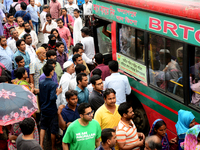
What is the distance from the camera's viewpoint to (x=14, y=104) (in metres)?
4.41

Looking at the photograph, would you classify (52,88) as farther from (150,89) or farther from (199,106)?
(199,106)

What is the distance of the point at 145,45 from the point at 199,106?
1.63 meters

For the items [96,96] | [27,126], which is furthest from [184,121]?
[27,126]

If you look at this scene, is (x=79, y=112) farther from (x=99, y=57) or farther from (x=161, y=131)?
(x=99, y=57)

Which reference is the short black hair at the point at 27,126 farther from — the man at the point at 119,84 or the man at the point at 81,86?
the man at the point at 119,84

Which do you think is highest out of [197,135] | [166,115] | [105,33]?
[105,33]

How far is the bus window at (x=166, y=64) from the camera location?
4703 mm

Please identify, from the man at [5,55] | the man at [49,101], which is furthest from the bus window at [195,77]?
the man at [5,55]

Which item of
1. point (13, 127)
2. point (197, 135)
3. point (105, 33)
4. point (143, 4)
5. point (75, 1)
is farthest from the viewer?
point (75, 1)

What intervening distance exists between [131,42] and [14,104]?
105 inches

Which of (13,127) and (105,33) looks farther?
(105,33)

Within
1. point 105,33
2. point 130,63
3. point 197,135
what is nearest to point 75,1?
point 105,33

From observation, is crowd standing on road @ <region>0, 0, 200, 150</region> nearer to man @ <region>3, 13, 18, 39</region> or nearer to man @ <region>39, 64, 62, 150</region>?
man @ <region>39, 64, 62, 150</region>

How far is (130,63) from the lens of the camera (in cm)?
600
